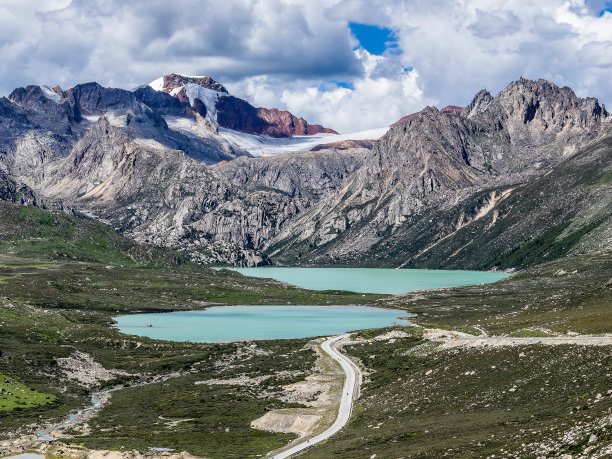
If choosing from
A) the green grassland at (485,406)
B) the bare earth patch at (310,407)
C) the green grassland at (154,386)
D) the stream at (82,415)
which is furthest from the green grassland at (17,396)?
the green grassland at (485,406)

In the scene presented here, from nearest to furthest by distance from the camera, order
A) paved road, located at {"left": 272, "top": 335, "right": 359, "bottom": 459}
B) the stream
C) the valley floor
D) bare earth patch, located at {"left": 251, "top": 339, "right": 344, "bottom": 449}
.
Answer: the valley floor
paved road, located at {"left": 272, "top": 335, "right": 359, "bottom": 459}
the stream
bare earth patch, located at {"left": 251, "top": 339, "right": 344, "bottom": 449}

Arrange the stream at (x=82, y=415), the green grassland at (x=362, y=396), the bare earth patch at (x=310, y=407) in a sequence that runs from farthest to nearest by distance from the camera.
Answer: the bare earth patch at (x=310, y=407)
the stream at (x=82, y=415)
the green grassland at (x=362, y=396)

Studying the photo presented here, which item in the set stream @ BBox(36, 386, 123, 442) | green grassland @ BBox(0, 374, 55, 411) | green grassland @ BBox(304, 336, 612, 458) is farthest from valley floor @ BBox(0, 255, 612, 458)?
stream @ BBox(36, 386, 123, 442)

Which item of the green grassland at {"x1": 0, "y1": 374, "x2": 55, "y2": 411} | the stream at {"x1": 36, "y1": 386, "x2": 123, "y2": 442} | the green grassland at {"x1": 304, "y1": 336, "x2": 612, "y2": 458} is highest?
the green grassland at {"x1": 304, "y1": 336, "x2": 612, "y2": 458}

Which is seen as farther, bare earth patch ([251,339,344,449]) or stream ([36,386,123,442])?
bare earth patch ([251,339,344,449])

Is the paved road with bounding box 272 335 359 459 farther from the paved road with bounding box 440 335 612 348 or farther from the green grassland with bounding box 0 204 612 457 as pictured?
the paved road with bounding box 440 335 612 348

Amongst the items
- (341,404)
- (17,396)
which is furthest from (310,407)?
(17,396)

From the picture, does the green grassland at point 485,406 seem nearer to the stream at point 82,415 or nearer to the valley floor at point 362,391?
the valley floor at point 362,391

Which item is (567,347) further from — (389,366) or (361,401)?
(389,366)
